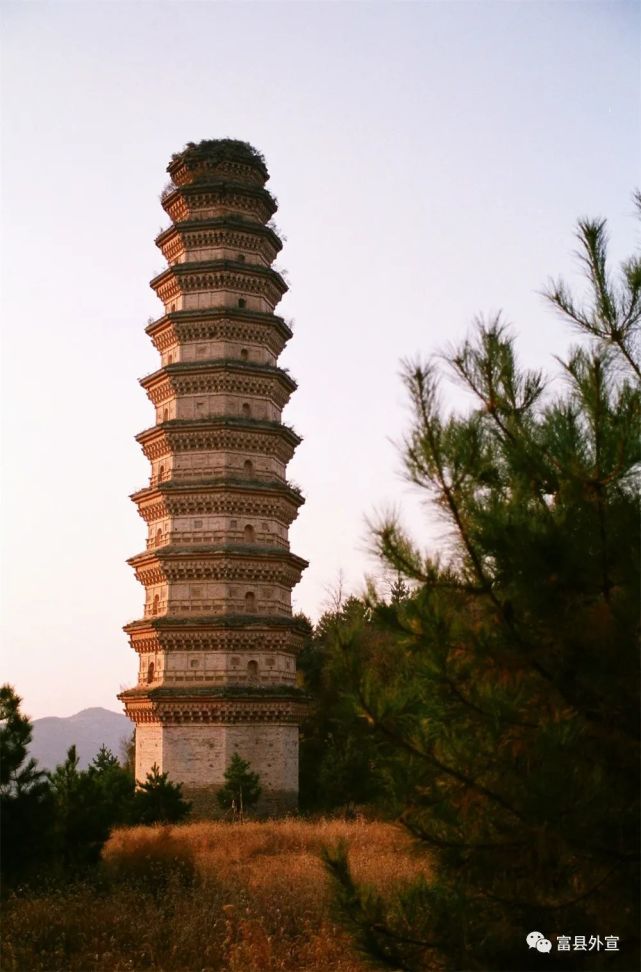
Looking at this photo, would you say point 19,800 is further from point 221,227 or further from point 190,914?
point 221,227

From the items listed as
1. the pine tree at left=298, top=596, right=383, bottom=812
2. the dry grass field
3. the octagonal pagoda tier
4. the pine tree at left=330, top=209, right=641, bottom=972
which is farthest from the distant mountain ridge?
the pine tree at left=330, top=209, right=641, bottom=972

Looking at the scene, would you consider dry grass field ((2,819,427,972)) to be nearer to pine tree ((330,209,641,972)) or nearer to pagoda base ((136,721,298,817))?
pine tree ((330,209,641,972))

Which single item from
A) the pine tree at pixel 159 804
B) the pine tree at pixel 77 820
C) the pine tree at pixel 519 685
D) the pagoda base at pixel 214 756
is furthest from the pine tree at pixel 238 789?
the pine tree at pixel 519 685

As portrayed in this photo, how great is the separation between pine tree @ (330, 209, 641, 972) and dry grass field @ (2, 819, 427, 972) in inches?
52.8

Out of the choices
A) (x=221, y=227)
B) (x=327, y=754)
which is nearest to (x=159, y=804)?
(x=327, y=754)

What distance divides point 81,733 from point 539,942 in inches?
7061

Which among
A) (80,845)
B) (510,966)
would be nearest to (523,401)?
(510,966)

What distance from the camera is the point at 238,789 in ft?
81.2

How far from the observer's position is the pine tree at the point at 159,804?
23.3 m

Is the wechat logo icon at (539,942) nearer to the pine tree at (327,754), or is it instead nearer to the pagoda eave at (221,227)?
the pine tree at (327,754)

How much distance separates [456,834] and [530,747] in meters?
0.96

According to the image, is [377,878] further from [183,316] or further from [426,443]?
[183,316]

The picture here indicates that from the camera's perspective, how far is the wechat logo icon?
6293 mm

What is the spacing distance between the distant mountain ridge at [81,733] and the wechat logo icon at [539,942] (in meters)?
150
